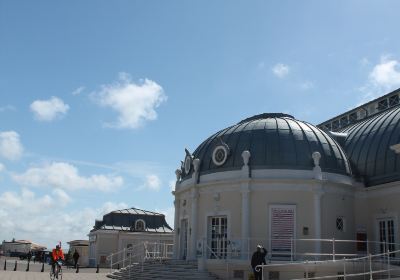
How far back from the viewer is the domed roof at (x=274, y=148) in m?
25.1

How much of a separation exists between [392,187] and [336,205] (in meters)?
2.85

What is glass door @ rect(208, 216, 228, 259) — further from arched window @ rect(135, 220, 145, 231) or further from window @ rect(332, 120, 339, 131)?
arched window @ rect(135, 220, 145, 231)

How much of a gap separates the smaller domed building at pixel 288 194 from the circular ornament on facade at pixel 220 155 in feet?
0.17

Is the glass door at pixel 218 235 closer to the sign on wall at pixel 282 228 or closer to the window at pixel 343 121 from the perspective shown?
the sign on wall at pixel 282 228

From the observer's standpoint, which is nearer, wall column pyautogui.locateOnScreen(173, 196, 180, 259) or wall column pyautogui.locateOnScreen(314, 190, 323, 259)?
wall column pyautogui.locateOnScreen(314, 190, 323, 259)

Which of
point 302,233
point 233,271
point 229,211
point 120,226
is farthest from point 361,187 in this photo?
point 120,226

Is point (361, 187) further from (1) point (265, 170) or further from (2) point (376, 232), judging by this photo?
(1) point (265, 170)

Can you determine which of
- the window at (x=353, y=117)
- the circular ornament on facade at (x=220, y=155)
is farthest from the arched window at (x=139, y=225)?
the circular ornament on facade at (x=220, y=155)

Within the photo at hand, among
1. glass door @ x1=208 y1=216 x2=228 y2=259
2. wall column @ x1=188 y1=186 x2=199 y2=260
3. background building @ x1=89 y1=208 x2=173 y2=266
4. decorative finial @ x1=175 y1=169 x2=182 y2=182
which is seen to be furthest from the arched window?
glass door @ x1=208 y1=216 x2=228 y2=259

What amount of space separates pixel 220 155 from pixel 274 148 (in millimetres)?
2963

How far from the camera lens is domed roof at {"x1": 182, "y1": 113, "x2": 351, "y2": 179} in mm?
25141

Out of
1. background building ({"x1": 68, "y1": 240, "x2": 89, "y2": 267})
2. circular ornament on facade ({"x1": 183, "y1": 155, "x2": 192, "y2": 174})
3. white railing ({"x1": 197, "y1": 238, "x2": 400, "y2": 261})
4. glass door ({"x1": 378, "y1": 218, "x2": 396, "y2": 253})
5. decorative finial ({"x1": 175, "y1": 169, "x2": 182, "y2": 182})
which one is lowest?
background building ({"x1": 68, "y1": 240, "x2": 89, "y2": 267})

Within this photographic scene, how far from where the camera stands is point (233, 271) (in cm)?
2227

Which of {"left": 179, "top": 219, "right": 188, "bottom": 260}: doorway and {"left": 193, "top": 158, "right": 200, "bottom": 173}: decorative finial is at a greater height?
{"left": 193, "top": 158, "right": 200, "bottom": 173}: decorative finial
